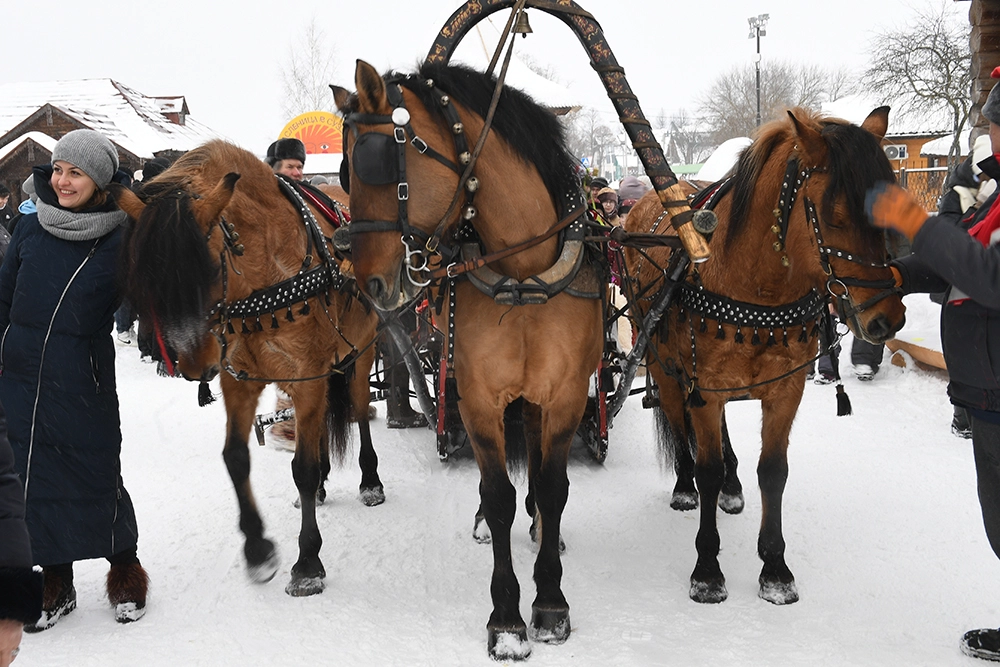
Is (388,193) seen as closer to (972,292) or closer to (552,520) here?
(552,520)

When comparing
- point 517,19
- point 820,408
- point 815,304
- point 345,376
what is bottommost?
point 820,408

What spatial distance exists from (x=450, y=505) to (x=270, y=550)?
4.54ft

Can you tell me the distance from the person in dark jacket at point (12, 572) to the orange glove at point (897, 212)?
253cm

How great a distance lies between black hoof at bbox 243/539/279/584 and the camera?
12.6ft

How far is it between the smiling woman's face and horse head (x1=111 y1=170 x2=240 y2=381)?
0.23 metres

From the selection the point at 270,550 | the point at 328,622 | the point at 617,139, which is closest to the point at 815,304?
the point at 328,622

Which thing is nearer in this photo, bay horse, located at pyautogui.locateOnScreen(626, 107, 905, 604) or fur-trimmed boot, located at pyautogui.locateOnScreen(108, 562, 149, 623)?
bay horse, located at pyautogui.locateOnScreen(626, 107, 905, 604)

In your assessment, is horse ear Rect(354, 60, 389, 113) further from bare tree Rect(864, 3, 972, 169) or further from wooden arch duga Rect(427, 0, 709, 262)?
bare tree Rect(864, 3, 972, 169)

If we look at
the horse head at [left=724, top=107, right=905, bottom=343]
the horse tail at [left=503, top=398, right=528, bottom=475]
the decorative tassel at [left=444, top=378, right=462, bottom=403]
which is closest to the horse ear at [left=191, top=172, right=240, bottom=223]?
the decorative tassel at [left=444, top=378, right=462, bottom=403]

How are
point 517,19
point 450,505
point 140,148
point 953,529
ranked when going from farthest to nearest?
1. point 140,148
2. point 450,505
3. point 953,529
4. point 517,19

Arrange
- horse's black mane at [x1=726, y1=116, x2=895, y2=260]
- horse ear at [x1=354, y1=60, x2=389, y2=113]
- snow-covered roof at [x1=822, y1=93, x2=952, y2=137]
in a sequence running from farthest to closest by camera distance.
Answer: snow-covered roof at [x1=822, y1=93, x2=952, y2=137] → horse's black mane at [x1=726, y1=116, x2=895, y2=260] → horse ear at [x1=354, y1=60, x2=389, y2=113]

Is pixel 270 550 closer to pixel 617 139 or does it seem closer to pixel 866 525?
pixel 866 525

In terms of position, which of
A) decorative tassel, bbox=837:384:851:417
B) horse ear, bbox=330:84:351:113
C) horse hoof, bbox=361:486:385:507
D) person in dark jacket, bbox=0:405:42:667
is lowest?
horse hoof, bbox=361:486:385:507

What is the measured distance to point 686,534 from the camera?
443cm
